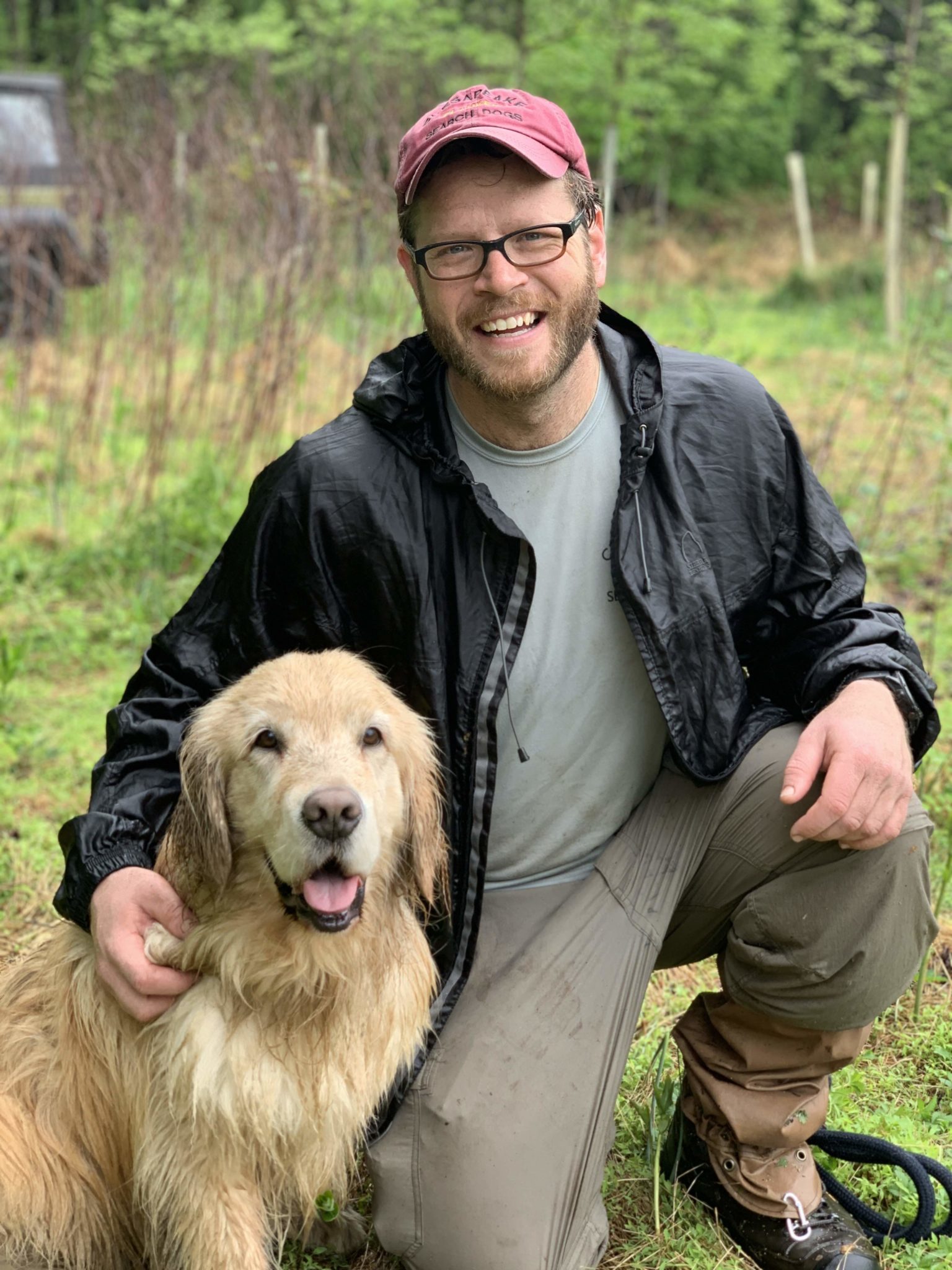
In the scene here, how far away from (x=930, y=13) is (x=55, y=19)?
623 inches

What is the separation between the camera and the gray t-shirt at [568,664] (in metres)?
2.54

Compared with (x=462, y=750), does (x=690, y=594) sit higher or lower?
higher

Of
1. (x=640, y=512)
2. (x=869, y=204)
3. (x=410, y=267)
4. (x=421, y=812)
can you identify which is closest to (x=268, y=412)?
(x=410, y=267)

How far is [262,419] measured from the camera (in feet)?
20.2

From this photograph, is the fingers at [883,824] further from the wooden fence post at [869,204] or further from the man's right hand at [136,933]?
the wooden fence post at [869,204]

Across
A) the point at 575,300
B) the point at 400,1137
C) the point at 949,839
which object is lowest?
the point at 949,839

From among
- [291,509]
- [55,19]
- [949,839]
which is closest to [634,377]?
[291,509]

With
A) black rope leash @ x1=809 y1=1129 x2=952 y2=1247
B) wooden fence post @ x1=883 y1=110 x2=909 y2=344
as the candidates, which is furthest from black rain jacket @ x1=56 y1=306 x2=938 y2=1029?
wooden fence post @ x1=883 y1=110 x2=909 y2=344

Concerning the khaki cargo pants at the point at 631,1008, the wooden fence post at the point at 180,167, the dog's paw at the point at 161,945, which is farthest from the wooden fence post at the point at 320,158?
the dog's paw at the point at 161,945

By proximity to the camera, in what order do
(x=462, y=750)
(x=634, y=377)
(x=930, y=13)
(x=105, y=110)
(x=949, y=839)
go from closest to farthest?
(x=462, y=750) < (x=634, y=377) < (x=949, y=839) < (x=105, y=110) < (x=930, y=13)

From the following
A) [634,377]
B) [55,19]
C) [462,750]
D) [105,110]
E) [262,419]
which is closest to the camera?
[462,750]

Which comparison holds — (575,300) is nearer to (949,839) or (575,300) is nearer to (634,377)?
(634,377)

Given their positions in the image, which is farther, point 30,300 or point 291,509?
point 30,300

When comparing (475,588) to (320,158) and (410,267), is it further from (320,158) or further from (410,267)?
(320,158)
